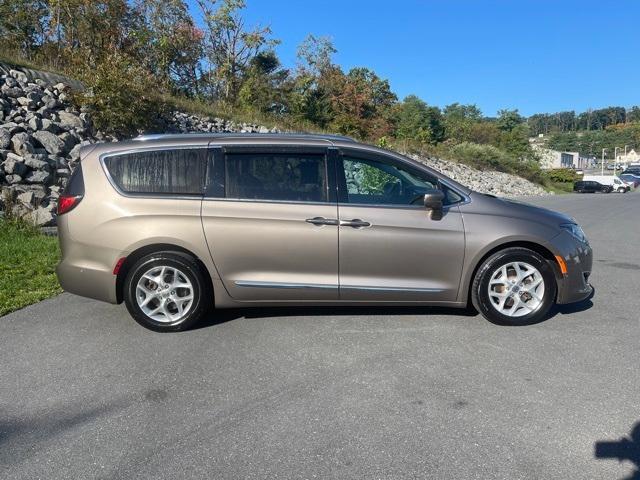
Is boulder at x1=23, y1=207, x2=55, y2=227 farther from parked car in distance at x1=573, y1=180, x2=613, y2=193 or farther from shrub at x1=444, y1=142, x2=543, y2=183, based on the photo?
parked car in distance at x1=573, y1=180, x2=613, y2=193

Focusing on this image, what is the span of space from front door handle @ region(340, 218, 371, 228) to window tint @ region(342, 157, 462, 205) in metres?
0.21

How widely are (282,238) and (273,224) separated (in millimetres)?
149

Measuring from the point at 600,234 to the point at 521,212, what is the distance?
852 cm

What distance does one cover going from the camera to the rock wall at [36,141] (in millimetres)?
9422

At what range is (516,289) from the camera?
478 centimetres

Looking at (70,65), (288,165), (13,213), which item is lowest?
(13,213)

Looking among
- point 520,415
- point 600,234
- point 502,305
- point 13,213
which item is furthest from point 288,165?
point 600,234

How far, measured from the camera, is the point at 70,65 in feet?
49.9

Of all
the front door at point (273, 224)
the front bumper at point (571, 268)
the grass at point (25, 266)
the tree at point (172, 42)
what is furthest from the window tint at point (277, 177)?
the tree at point (172, 42)

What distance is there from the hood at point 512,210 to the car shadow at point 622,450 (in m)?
2.28

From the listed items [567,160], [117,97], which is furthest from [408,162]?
[567,160]

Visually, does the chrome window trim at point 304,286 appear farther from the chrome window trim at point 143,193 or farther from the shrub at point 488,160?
the shrub at point 488,160

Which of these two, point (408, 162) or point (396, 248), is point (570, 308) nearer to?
point (396, 248)

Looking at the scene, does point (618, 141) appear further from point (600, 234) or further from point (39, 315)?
point (39, 315)
